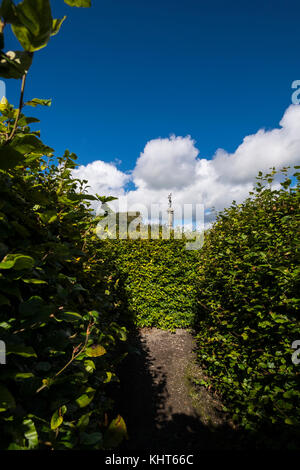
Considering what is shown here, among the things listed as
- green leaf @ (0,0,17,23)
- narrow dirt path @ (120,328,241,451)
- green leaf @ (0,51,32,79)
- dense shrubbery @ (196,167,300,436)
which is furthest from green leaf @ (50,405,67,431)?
narrow dirt path @ (120,328,241,451)

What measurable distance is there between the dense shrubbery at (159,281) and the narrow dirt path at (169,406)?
1.36m

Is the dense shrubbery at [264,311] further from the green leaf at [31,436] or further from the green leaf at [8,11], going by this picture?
the green leaf at [8,11]

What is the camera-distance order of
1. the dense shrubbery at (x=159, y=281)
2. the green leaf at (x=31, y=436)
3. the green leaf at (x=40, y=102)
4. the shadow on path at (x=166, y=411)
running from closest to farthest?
the green leaf at (x=31, y=436) → the green leaf at (x=40, y=102) → the shadow on path at (x=166, y=411) → the dense shrubbery at (x=159, y=281)

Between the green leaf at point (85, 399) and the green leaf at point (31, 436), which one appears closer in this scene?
the green leaf at point (31, 436)

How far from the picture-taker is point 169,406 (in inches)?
169

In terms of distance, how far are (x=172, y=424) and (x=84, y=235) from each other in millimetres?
4112

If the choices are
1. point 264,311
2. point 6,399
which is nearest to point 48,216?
point 6,399

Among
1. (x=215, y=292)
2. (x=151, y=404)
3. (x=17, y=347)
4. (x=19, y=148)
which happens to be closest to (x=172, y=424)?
(x=151, y=404)

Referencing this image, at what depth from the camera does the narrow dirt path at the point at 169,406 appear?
11.5 ft

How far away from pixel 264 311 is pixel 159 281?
505cm

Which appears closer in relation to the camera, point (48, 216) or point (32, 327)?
point (32, 327)

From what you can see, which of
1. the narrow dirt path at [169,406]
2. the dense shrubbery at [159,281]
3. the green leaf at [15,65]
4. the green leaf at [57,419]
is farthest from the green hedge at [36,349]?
the dense shrubbery at [159,281]

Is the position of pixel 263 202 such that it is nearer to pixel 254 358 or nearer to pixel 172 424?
pixel 254 358

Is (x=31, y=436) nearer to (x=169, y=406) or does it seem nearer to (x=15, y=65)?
(x=15, y=65)
